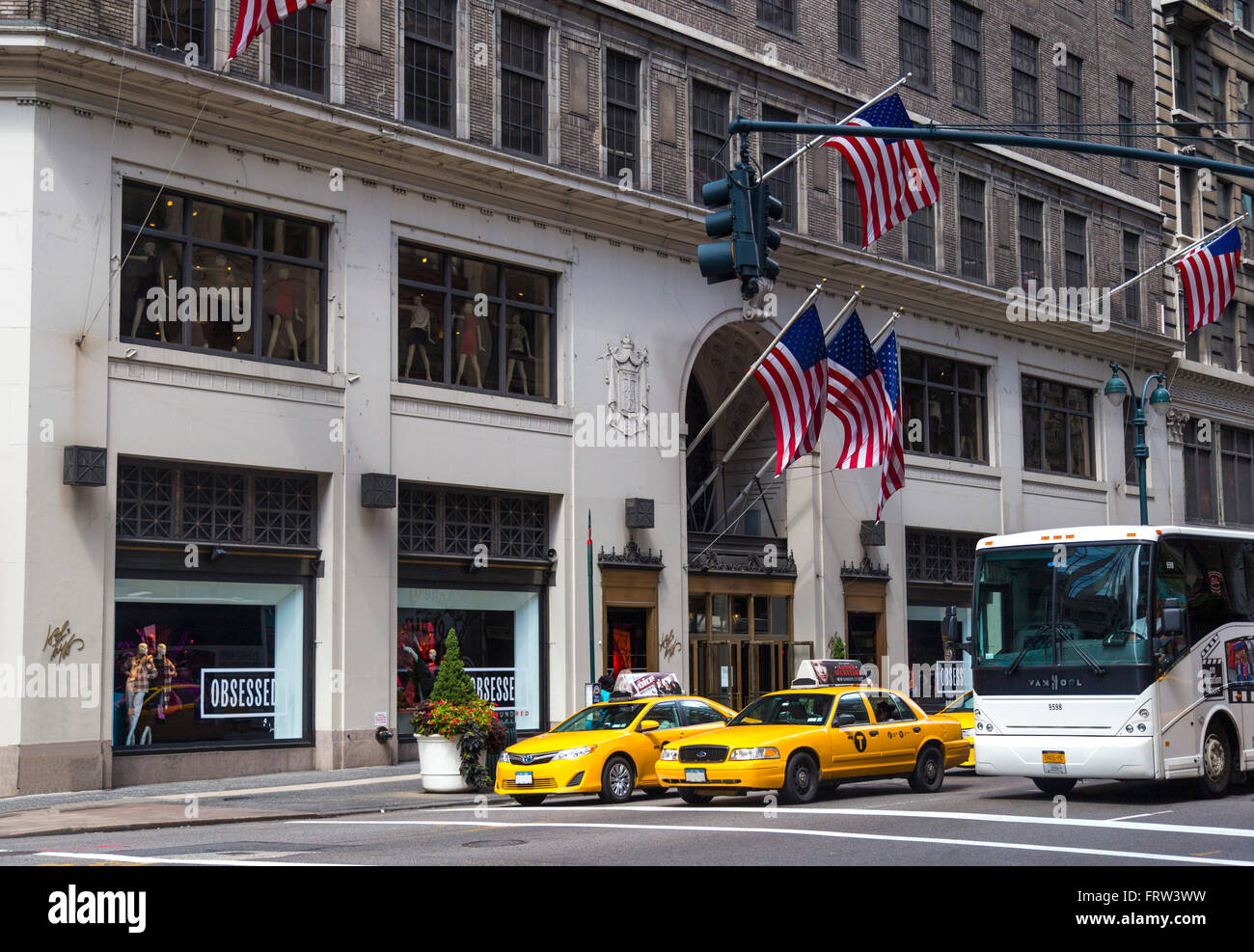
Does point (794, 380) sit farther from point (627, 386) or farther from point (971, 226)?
point (971, 226)

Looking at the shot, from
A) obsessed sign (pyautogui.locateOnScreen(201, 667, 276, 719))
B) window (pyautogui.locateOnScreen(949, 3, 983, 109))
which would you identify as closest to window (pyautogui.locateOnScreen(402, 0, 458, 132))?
obsessed sign (pyautogui.locateOnScreen(201, 667, 276, 719))

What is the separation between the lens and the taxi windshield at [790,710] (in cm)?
Answer: 2006

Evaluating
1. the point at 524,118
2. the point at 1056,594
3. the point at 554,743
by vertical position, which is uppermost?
the point at 524,118

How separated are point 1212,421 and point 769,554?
21.7m

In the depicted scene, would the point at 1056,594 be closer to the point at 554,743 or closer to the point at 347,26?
the point at 554,743

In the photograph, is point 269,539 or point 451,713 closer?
point 451,713

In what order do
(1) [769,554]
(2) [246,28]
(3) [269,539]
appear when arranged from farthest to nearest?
(1) [769,554] < (3) [269,539] < (2) [246,28]

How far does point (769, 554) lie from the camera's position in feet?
115

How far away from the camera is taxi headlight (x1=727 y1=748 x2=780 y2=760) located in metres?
18.9

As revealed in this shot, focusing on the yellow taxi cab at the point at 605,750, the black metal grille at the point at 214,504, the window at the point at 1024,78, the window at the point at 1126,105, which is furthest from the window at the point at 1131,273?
the black metal grille at the point at 214,504

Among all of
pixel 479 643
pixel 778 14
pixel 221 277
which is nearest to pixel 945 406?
pixel 778 14

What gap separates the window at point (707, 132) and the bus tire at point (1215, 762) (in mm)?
17743

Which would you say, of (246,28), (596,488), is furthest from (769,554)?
(246,28)

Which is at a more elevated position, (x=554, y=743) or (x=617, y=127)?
(x=617, y=127)
